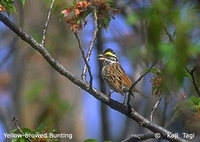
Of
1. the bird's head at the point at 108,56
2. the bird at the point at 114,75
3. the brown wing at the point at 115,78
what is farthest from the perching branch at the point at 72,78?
the bird's head at the point at 108,56

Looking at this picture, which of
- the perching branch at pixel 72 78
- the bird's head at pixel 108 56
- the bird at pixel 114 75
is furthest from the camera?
the bird's head at pixel 108 56

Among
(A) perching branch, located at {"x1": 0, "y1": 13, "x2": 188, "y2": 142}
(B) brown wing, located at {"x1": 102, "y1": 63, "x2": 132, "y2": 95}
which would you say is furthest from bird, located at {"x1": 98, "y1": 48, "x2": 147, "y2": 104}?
(A) perching branch, located at {"x1": 0, "y1": 13, "x2": 188, "y2": 142}

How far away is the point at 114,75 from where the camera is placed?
19.9 ft

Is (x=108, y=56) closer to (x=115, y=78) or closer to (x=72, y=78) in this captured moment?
(x=115, y=78)

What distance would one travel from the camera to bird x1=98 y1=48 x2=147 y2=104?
5758 mm

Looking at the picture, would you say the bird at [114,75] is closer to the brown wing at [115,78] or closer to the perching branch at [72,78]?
the brown wing at [115,78]

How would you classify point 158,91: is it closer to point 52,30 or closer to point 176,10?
point 176,10

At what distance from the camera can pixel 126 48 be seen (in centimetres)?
988

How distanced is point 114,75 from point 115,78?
100 millimetres

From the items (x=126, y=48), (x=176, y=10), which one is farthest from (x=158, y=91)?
(x=126, y=48)

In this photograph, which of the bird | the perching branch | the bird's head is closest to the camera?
the perching branch

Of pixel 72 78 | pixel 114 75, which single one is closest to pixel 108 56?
pixel 114 75

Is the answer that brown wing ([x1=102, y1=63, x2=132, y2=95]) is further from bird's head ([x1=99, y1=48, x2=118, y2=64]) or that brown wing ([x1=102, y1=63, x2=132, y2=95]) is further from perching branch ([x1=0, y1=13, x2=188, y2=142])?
perching branch ([x1=0, y1=13, x2=188, y2=142])

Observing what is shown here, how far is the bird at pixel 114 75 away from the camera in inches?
227
